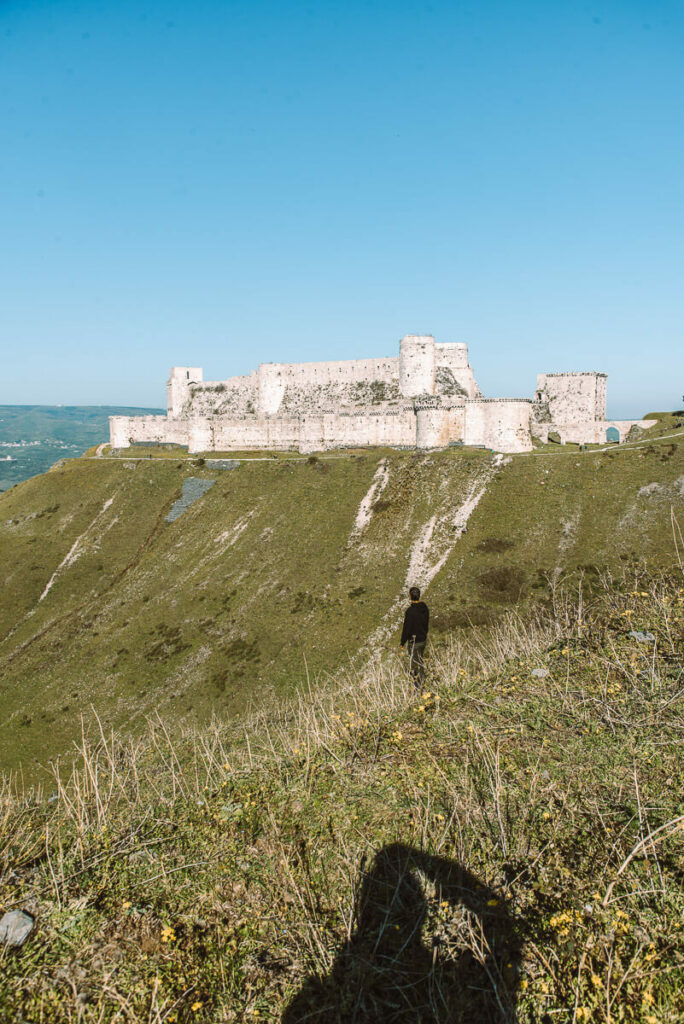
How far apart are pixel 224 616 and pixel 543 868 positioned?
33.9 meters

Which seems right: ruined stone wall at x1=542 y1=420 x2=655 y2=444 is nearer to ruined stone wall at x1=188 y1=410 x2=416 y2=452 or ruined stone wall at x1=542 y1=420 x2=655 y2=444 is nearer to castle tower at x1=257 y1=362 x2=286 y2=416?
ruined stone wall at x1=188 y1=410 x2=416 y2=452

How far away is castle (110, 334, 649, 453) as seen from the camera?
5416cm

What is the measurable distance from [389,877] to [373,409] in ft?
195

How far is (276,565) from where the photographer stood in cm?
4284

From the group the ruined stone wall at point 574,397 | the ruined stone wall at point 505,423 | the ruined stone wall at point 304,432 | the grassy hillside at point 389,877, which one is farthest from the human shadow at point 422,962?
the ruined stone wall at point 574,397

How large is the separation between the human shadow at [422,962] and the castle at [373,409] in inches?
1950

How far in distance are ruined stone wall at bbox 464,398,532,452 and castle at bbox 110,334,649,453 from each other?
92 mm

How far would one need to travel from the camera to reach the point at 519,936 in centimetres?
538

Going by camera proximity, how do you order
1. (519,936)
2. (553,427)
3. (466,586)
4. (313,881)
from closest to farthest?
(519,936) < (313,881) < (466,586) < (553,427)

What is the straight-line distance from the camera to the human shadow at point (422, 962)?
4988 millimetres

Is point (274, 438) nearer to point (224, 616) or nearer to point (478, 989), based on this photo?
point (224, 616)

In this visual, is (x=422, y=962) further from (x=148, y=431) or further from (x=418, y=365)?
(x=148, y=431)

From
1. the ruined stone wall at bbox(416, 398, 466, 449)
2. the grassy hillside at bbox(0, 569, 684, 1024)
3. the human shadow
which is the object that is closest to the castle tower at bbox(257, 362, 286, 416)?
the ruined stone wall at bbox(416, 398, 466, 449)

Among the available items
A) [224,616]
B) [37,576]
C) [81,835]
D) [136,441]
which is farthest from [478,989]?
[136,441]
